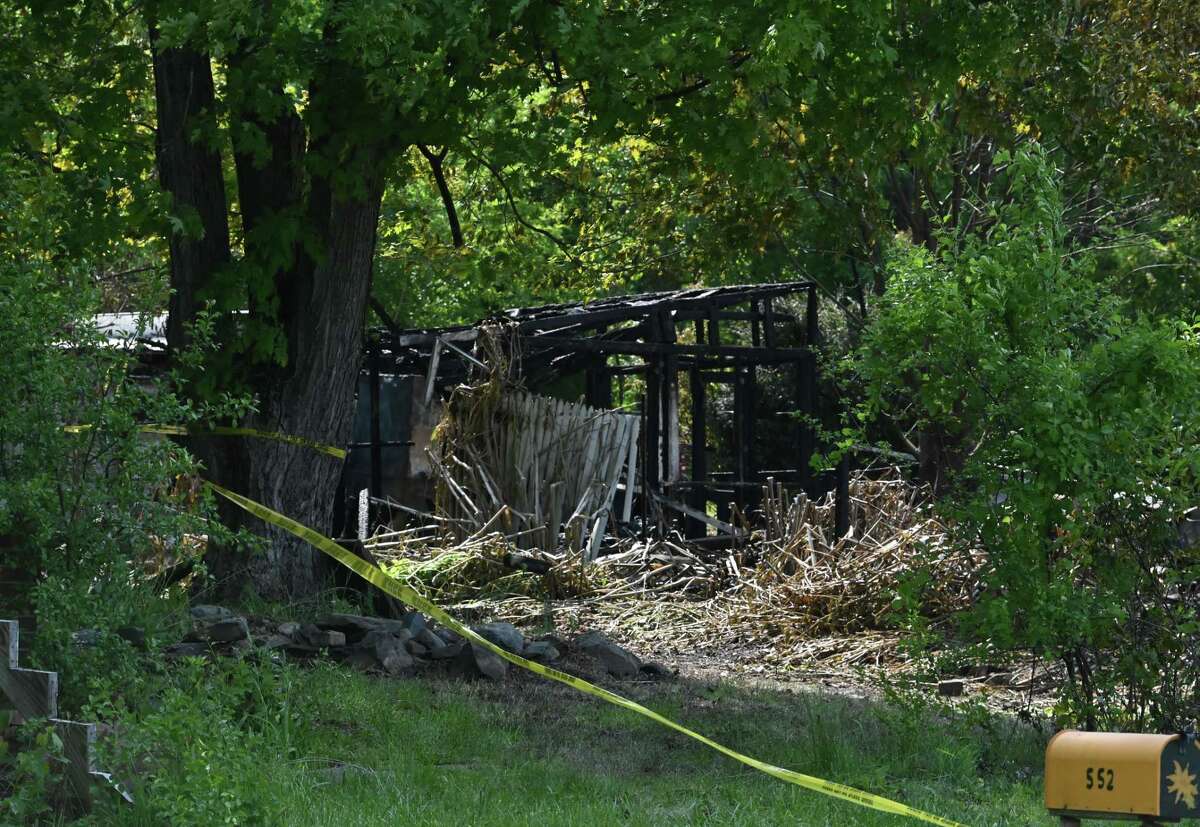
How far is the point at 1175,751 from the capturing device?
381cm

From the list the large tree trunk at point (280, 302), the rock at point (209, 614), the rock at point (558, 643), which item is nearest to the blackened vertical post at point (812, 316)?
the large tree trunk at point (280, 302)

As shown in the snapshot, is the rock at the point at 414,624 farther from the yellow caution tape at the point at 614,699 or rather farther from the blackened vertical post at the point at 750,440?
the blackened vertical post at the point at 750,440

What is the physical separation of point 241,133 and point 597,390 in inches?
328

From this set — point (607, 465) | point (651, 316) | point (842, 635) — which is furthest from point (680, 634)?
point (651, 316)

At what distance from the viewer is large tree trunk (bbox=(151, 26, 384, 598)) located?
10836 mm

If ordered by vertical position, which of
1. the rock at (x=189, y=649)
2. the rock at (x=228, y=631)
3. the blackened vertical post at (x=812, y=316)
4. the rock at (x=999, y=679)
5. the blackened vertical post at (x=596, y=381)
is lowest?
the rock at (x=999, y=679)

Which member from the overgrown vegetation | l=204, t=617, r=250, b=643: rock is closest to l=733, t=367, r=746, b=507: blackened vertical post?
the overgrown vegetation

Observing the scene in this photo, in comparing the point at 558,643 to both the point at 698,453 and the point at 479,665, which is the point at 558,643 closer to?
the point at 479,665

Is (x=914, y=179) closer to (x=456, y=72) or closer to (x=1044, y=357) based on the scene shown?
(x=456, y=72)

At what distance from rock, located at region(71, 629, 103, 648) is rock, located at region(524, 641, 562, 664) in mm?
3691

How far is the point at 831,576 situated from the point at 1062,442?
687 centimetres

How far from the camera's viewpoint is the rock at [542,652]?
9.78 m

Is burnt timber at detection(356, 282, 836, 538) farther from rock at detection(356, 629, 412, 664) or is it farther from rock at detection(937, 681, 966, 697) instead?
rock at detection(937, 681, 966, 697)

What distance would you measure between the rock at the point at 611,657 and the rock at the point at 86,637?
13.9 ft
